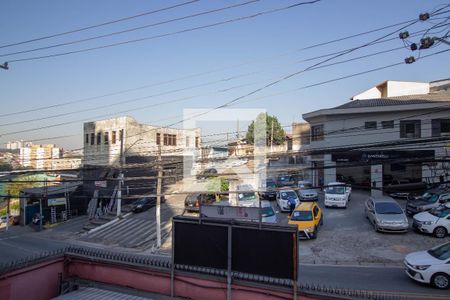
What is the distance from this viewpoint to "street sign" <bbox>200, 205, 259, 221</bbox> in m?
7.39

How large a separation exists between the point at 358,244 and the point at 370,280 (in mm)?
4813

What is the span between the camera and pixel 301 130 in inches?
1905

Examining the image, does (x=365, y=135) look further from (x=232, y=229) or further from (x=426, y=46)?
(x=232, y=229)

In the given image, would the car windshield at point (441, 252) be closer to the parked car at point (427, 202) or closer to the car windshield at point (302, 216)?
the car windshield at point (302, 216)

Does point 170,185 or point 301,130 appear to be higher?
point 301,130

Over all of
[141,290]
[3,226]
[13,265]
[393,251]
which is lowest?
[3,226]

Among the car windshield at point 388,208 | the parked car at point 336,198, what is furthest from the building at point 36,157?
the car windshield at point 388,208

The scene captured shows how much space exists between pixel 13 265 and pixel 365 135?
27.8 m

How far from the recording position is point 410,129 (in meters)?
29.2

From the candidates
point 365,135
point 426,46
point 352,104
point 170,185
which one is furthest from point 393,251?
point 170,185

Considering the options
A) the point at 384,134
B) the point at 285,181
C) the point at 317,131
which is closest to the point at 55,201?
the point at 285,181

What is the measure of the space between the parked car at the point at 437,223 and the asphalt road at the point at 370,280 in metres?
4.44

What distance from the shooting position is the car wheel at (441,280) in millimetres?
11336

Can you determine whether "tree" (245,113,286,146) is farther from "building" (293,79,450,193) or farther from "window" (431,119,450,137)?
"window" (431,119,450,137)
